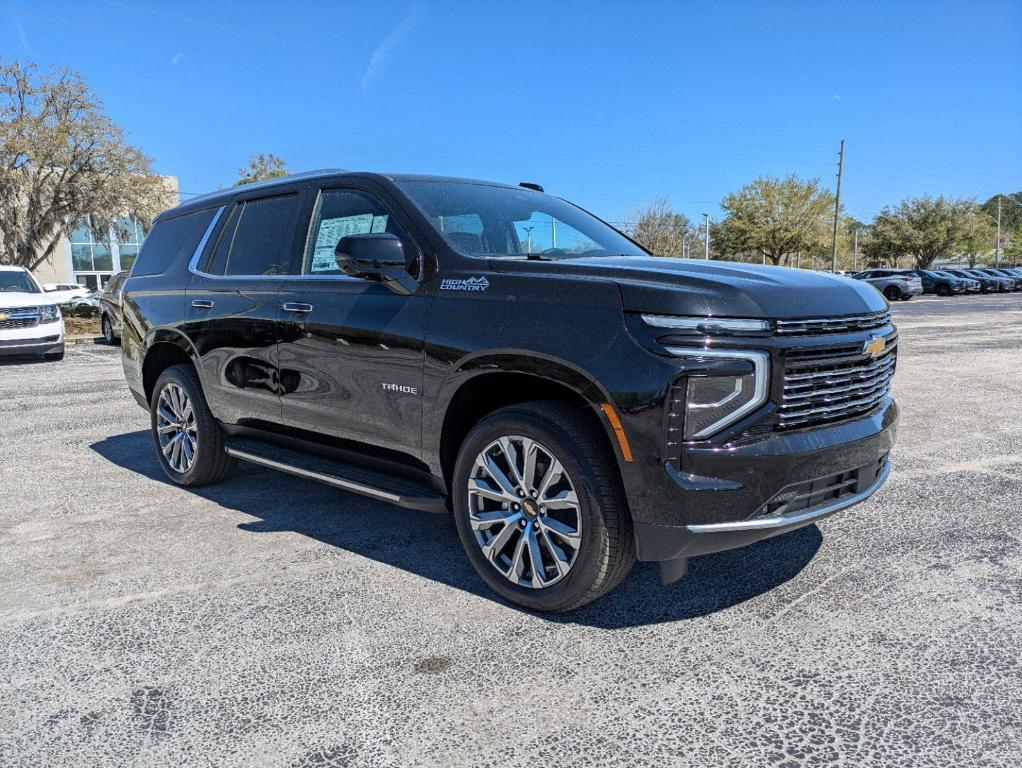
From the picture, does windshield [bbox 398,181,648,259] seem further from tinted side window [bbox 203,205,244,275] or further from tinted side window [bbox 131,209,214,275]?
tinted side window [bbox 131,209,214,275]

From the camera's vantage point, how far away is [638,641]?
296 cm

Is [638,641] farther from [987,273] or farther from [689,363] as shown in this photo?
[987,273]

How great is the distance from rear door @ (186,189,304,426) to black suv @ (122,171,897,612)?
0.02 m

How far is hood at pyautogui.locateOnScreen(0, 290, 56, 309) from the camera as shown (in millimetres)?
13057

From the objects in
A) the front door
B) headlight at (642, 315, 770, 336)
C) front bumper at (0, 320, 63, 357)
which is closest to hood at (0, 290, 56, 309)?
front bumper at (0, 320, 63, 357)

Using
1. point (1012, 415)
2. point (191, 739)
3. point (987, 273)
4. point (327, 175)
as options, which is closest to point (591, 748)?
point (191, 739)

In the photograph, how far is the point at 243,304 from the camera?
4.55m

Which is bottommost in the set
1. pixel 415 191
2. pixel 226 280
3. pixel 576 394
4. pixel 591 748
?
pixel 591 748

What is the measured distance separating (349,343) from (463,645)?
1.61 m

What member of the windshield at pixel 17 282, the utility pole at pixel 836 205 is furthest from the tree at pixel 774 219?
the windshield at pixel 17 282

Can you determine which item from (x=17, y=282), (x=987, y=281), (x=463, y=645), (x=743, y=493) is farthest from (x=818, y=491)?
(x=987, y=281)

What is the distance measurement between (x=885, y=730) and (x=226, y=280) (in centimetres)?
413

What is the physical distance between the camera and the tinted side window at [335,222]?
4.01 metres

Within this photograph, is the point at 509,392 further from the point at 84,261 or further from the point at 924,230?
the point at 924,230
